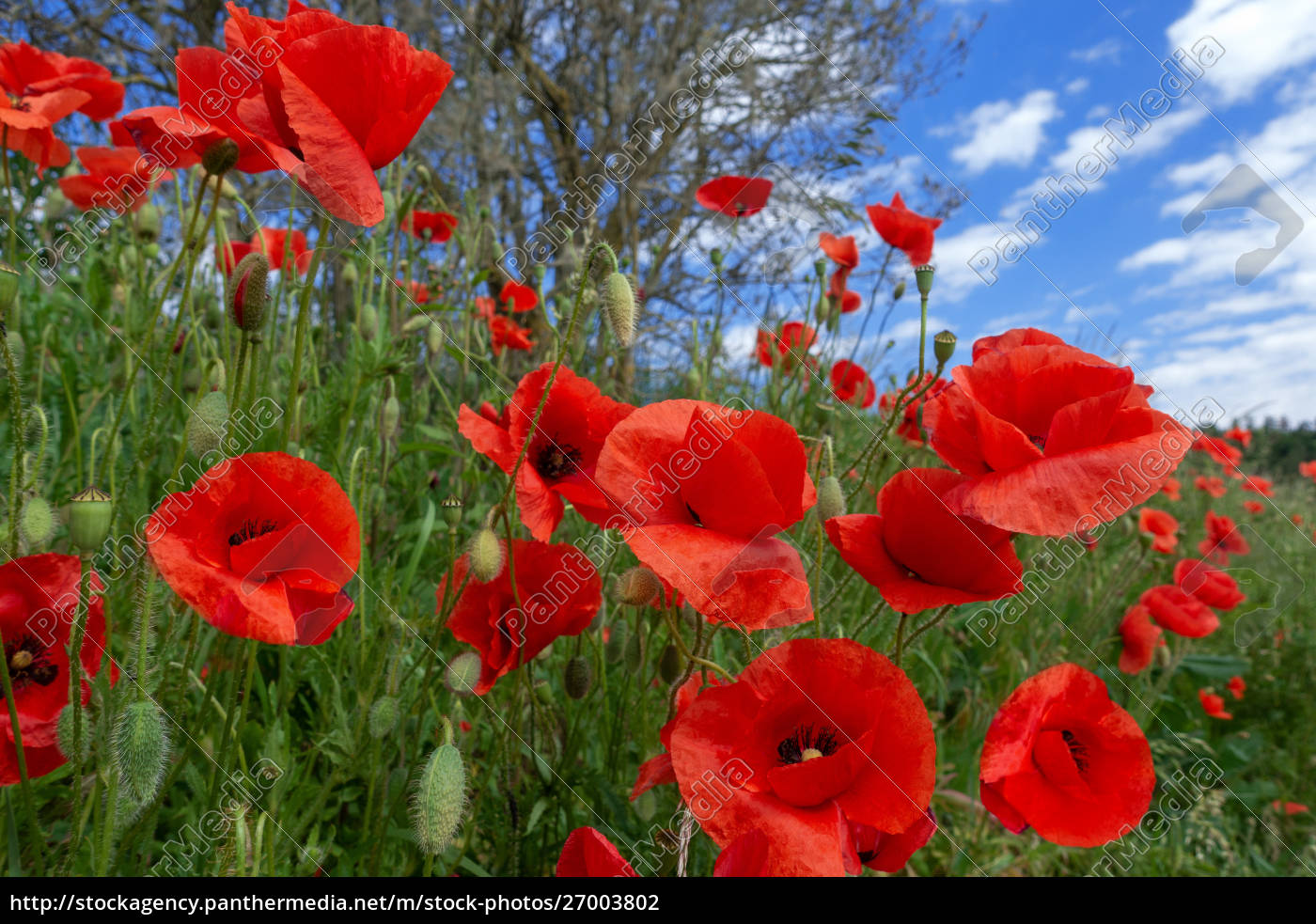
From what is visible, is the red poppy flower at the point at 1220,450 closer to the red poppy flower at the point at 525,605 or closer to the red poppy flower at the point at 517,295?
the red poppy flower at the point at 525,605

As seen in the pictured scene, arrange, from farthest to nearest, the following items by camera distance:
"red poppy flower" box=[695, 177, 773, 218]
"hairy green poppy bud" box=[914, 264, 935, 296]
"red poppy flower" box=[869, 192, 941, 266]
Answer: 1. "red poppy flower" box=[695, 177, 773, 218]
2. "red poppy flower" box=[869, 192, 941, 266]
3. "hairy green poppy bud" box=[914, 264, 935, 296]

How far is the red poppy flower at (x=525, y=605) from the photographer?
0.96 meters

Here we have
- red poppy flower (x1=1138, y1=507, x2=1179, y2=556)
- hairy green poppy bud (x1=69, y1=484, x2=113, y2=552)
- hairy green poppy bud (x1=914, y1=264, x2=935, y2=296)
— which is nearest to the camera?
hairy green poppy bud (x1=69, y1=484, x2=113, y2=552)

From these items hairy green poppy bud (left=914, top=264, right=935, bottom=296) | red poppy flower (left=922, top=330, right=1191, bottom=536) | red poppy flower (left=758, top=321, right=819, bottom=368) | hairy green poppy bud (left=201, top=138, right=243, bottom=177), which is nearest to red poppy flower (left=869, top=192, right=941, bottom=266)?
red poppy flower (left=758, top=321, right=819, bottom=368)

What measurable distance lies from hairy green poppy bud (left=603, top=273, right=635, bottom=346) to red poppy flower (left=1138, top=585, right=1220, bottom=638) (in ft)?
6.83

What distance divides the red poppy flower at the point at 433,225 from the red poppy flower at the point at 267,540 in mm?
1685

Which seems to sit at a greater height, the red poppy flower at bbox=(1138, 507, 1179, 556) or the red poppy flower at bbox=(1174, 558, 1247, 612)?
the red poppy flower at bbox=(1138, 507, 1179, 556)

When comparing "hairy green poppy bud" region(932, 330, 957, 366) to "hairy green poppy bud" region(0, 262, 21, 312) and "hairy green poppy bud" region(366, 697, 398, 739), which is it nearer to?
"hairy green poppy bud" region(366, 697, 398, 739)

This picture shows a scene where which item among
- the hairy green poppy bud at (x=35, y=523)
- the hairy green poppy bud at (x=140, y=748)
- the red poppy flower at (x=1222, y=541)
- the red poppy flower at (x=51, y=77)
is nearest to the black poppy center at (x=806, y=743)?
the hairy green poppy bud at (x=140, y=748)

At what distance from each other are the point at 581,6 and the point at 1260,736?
7.32m

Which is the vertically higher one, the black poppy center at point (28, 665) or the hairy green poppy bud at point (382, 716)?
the hairy green poppy bud at point (382, 716)

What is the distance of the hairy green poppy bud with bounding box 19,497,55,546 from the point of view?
0.81 meters

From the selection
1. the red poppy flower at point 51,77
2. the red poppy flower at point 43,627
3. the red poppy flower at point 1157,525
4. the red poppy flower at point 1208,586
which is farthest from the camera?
the red poppy flower at point 1157,525
